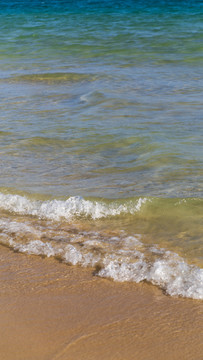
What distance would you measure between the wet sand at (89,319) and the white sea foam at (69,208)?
89 cm

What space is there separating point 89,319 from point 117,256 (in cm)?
73

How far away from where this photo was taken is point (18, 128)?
654cm

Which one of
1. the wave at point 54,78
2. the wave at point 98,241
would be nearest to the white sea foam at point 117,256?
the wave at point 98,241

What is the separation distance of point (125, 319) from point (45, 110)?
5.25m

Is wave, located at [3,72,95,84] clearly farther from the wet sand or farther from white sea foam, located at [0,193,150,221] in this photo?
the wet sand

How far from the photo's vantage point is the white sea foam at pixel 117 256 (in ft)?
9.85

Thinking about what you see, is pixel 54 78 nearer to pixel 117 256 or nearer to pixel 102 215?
pixel 102 215

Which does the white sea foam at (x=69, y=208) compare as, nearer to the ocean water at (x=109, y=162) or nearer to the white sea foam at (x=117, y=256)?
the ocean water at (x=109, y=162)

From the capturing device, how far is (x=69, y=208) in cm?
409

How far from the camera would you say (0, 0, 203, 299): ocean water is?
343 centimetres

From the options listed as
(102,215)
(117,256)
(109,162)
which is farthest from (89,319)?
(109,162)

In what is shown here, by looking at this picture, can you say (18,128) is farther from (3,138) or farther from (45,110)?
(45,110)

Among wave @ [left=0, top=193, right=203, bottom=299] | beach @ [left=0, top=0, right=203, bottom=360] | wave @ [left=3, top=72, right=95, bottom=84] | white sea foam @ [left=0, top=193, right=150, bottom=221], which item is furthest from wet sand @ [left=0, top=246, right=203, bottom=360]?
wave @ [left=3, top=72, right=95, bottom=84]

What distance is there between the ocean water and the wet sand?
0.17 metres
